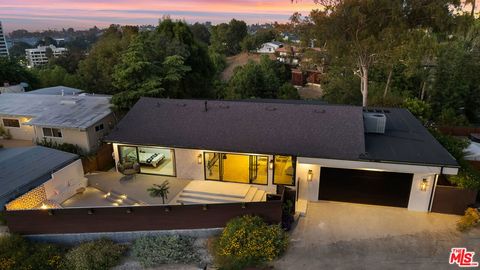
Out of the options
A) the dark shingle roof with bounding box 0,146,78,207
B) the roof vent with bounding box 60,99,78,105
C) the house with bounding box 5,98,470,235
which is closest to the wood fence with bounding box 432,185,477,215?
the house with bounding box 5,98,470,235

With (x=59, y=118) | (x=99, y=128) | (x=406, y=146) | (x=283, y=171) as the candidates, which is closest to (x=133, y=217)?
(x=283, y=171)

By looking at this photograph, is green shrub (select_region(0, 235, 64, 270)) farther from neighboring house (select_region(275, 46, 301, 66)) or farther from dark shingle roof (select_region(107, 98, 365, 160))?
neighboring house (select_region(275, 46, 301, 66))

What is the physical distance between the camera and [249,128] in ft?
51.4

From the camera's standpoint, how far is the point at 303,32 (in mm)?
26172

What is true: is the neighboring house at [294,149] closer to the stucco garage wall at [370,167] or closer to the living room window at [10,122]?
the stucco garage wall at [370,167]

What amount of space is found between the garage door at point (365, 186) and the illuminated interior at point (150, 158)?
7.69m

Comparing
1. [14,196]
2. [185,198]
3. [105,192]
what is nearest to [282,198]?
[185,198]

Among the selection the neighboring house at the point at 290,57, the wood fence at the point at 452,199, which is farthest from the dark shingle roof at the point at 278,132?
the neighboring house at the point at 290,57

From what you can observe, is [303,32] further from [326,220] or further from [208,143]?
[326,220]

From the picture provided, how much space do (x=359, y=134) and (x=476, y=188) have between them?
4.94 metres

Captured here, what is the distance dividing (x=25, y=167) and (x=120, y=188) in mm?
4410

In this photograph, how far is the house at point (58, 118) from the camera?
1977 centimetres

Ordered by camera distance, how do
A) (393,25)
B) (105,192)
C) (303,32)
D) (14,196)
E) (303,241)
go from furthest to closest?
1. (303,32)
2. (393,25)
3. (105,192)
4. (14,196)
5. (303,241)

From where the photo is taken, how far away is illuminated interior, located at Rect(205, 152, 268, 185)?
14.9 meters
